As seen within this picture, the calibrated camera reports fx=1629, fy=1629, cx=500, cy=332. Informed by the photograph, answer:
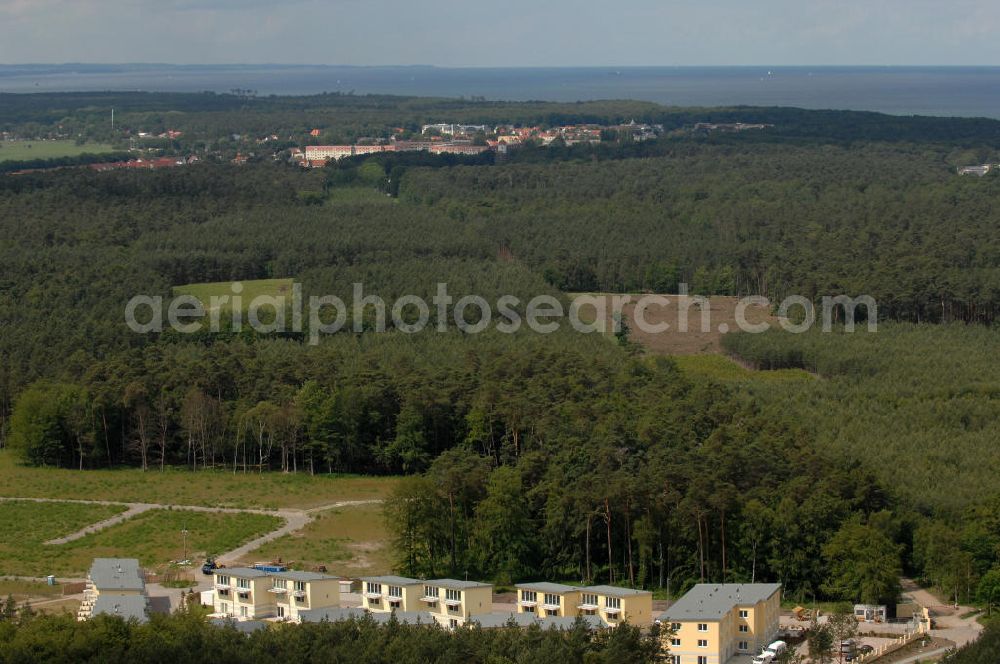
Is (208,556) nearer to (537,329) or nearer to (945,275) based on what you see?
(537,329)

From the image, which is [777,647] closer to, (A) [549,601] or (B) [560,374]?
(A) [549,601]

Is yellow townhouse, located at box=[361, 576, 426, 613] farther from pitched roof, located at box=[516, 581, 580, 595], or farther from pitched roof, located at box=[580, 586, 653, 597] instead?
pitched roof, located at box=[580, 586, 653, 597]

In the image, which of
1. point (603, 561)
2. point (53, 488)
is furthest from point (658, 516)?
point (53, 488)

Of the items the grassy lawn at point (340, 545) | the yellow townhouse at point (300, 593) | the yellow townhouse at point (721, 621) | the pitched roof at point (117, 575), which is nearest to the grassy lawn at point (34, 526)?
the pitched roof at point (117, 575)

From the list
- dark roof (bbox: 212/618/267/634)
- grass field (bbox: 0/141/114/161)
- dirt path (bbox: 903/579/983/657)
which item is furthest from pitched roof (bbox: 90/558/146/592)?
grass field (bbox: 0/141/114/161)

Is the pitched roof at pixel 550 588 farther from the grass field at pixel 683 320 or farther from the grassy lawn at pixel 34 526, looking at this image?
the grass field at pixel 683 320

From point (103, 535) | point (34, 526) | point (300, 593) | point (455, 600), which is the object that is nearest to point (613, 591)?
point (455, 600)
